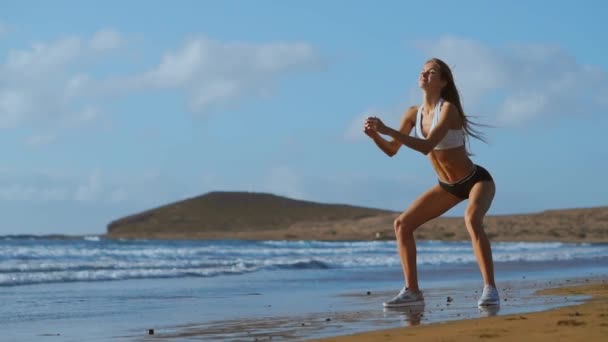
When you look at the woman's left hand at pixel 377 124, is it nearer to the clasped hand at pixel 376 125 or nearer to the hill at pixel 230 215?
the clasped hand at pixel 376 125

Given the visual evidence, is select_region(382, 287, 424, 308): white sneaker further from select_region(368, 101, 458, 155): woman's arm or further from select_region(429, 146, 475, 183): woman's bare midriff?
select_region(368, 101, 458, 155): woman's arm

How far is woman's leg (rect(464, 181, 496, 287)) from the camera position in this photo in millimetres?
8062

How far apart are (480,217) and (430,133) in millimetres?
798

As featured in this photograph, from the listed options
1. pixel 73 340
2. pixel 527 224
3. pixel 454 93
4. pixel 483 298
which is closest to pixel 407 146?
pixel 454 93

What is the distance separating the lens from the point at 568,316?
7.12 metres

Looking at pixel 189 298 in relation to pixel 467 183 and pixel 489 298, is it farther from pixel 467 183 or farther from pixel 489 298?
pixel 467 183

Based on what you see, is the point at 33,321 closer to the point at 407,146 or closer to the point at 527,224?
the point at 407,146

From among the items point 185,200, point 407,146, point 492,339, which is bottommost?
point 492,339

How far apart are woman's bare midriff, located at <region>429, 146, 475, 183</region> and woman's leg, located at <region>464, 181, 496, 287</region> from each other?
142mm

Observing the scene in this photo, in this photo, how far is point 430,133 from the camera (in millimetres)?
7820

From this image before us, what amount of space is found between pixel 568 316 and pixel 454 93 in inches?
77.4

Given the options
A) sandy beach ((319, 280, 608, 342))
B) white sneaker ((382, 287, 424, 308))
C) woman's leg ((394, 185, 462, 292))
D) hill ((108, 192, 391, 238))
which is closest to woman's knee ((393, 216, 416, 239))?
woman's leg ((394, 185, 462, 292))

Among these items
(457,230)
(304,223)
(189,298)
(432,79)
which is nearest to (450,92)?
(432,79)

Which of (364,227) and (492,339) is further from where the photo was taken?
(364,227)
